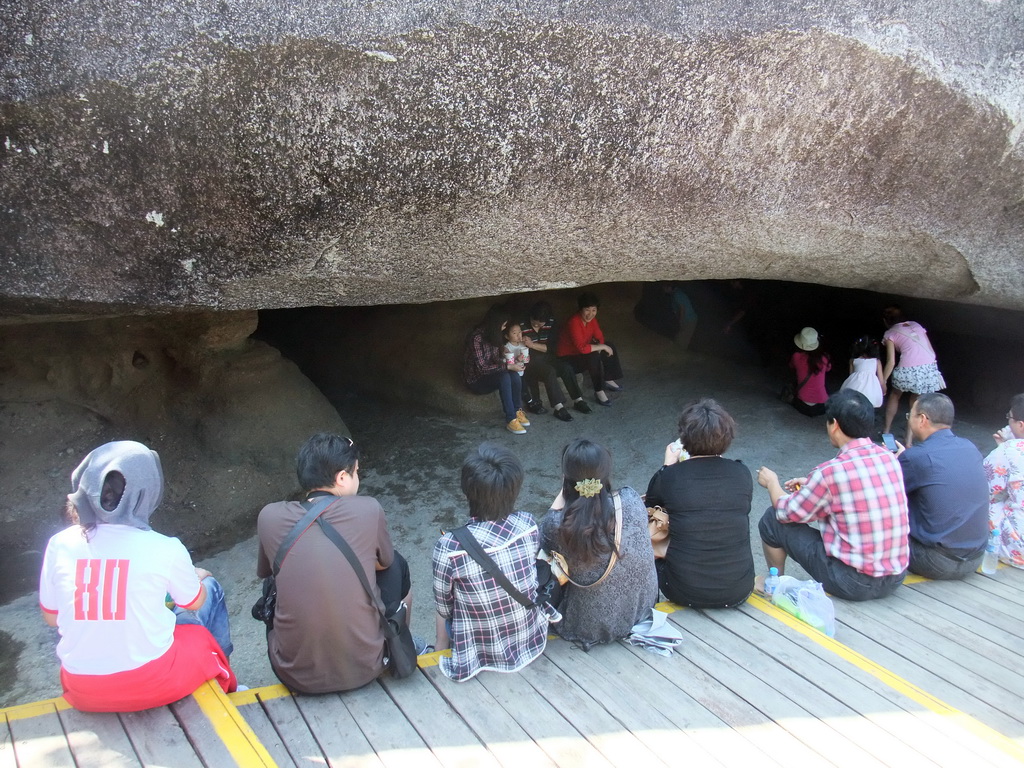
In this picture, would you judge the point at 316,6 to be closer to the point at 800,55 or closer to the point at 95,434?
the point at 800,55

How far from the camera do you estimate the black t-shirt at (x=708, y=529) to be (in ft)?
8.66

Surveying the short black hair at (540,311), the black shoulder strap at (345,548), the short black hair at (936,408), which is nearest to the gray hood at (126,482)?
the black shoulder strap at (345,548)

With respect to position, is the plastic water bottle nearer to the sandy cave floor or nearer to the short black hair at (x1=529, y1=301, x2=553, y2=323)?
the sandy cave floor

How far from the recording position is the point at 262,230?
2.93 m

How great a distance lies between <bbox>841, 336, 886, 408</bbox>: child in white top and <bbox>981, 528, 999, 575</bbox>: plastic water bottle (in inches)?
79.3

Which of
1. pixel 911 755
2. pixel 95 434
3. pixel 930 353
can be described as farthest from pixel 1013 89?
pixel 95 434

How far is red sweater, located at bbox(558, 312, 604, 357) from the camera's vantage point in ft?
20.3

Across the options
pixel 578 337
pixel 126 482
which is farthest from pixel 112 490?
pixel 578 337

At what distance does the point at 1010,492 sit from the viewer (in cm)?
323

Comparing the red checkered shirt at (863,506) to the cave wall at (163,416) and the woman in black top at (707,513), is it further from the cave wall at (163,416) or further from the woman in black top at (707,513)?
the cave wall at (163,416)

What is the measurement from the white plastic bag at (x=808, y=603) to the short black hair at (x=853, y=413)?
0.61 m

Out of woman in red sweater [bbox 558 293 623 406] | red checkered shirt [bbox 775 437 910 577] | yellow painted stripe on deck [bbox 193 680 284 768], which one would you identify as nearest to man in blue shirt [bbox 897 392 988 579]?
red checkered shirt [bbox 775 437 910 577]

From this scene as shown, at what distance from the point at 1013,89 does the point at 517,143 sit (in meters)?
2.56

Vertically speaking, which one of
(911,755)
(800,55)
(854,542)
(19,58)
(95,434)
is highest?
(800,55)
